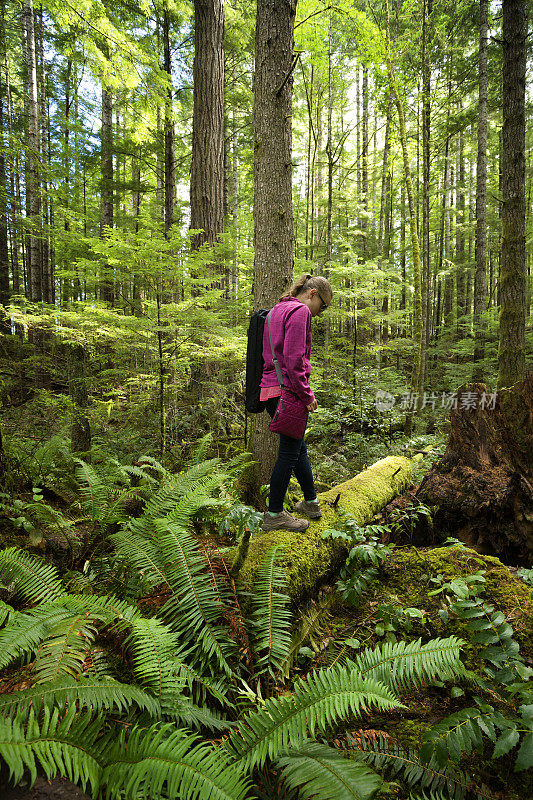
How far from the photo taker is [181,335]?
16.3 ft

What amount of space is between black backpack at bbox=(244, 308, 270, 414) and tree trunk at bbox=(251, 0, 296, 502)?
35.3 inches

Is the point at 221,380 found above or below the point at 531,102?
below

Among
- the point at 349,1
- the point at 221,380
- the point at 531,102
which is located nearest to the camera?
the point at 349,1

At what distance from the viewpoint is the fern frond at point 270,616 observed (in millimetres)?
2070

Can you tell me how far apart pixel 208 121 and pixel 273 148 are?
15.7 ft

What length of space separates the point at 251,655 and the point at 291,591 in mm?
514

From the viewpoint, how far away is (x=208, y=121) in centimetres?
753

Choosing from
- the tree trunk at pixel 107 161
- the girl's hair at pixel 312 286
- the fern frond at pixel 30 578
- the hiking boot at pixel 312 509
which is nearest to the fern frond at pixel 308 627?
the hiking boot at pixel 312 509

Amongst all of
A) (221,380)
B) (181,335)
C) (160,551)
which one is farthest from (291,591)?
(221,380)

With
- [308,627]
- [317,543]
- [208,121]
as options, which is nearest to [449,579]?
[317,543]

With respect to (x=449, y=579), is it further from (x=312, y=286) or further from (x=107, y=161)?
(x=107, y=161)

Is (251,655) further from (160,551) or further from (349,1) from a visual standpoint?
(349,1)

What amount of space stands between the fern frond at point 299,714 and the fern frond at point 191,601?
372mm

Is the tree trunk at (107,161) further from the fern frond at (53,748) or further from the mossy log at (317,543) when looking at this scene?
the fern frond at (53,748)
